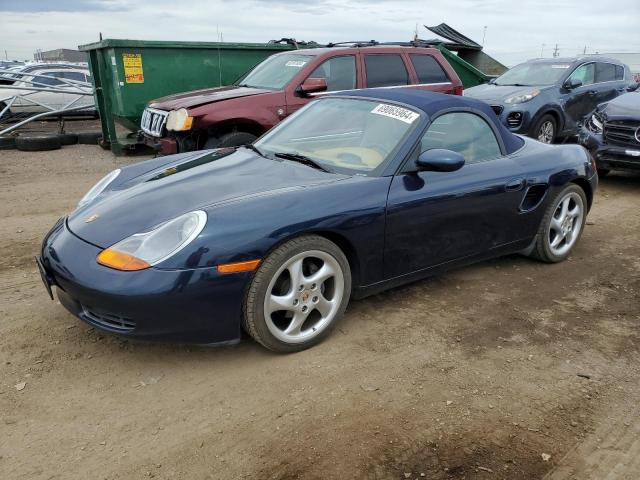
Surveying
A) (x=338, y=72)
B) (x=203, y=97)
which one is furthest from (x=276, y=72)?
(x=203, y=97)

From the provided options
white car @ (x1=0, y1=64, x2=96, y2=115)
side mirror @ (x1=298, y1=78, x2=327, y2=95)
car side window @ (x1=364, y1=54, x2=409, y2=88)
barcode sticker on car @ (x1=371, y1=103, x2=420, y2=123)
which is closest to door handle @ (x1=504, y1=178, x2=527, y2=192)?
barcode sticker on car @ (x1=371, y1=103, x2=420, y2=123)

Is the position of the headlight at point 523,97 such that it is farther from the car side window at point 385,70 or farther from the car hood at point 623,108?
the car side window at point 385,70

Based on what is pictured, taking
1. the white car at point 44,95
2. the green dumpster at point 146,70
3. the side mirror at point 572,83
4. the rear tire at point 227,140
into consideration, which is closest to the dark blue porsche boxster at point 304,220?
the rear tire at point 227,140

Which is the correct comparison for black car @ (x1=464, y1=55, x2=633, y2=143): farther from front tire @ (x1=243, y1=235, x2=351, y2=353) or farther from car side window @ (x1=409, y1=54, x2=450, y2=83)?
front tire @ (x1=243, y1=235, x2=351, y2=353)

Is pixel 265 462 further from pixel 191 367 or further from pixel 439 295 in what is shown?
pixel 439 295

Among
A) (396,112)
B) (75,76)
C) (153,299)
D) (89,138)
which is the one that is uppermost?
(396,112)

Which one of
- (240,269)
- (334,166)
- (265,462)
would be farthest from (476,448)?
(334,166)

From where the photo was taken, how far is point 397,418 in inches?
103

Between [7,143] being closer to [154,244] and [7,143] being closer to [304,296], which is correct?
[154,244]

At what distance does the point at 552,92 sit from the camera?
30.2 feet

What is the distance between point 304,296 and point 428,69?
5910mm

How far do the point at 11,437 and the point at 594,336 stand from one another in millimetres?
3259

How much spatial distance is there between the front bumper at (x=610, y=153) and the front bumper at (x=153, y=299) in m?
6.33

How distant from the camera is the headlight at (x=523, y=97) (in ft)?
29.4
